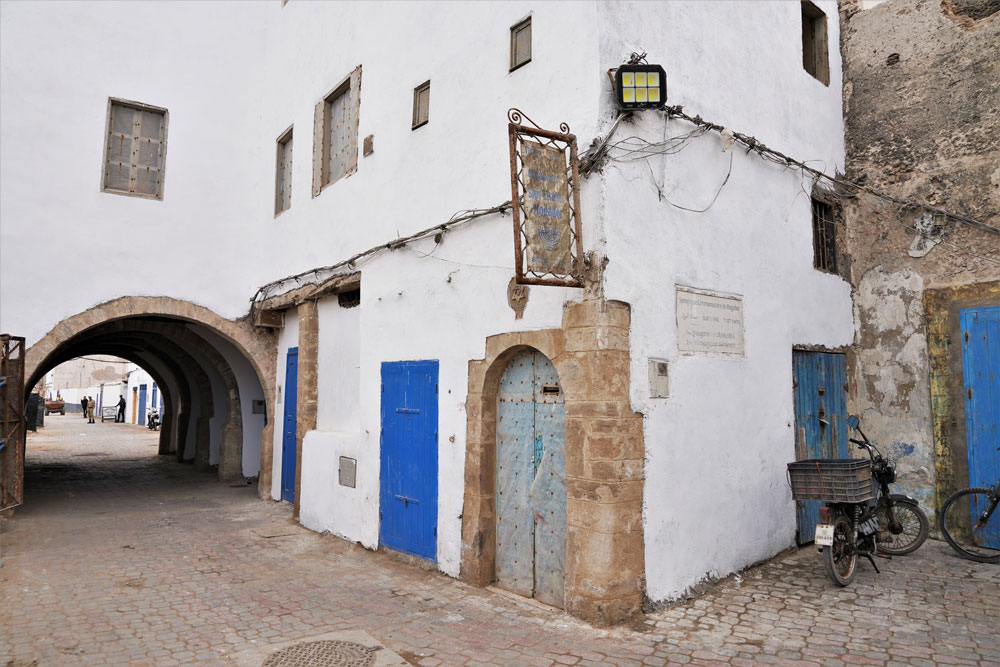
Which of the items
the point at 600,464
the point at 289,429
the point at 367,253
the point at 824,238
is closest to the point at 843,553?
the point at 600,464

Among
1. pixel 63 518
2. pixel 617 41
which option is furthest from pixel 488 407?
pixel 63 518

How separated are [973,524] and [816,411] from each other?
1.83 meters

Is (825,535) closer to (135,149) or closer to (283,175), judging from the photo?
(283,175)

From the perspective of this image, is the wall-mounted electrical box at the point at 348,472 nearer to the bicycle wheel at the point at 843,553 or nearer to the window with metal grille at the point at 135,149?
the bicycle wheel at the point at 843,553

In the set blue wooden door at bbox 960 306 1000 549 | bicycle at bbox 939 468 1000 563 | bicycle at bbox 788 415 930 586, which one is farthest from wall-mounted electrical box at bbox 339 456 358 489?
blue wooden door at bbox 960 306 1000 549

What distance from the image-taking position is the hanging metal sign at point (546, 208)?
16.0 feet

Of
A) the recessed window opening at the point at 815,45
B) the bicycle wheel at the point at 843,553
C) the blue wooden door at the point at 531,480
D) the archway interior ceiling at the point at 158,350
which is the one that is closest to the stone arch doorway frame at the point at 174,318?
the archway interior ceiling at the point at 158,350

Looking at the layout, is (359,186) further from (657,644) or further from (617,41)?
(657,644)

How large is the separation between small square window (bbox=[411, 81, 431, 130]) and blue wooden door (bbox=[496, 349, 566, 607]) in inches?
122

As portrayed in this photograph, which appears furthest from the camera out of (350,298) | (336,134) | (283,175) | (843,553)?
(283,175)

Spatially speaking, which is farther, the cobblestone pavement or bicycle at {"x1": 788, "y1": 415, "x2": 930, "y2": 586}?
bicycle at {"x1": 788, "y1": 415, "x2": 930, "y2": 586}

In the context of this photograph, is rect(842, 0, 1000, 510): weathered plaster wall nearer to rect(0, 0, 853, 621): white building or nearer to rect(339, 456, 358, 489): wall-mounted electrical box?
rect(0, 0, 853, 621): white building

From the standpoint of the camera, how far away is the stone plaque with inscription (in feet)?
19.4

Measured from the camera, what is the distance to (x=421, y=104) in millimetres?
7684
